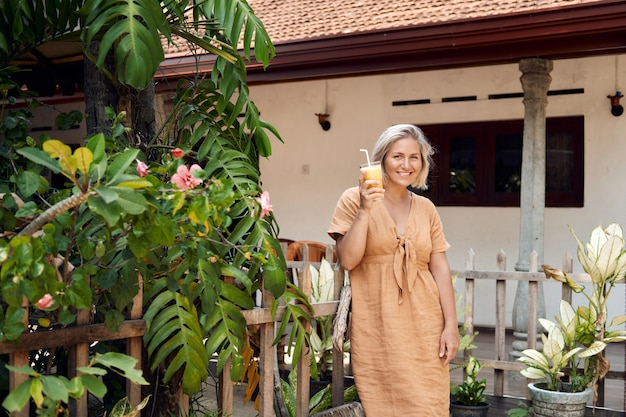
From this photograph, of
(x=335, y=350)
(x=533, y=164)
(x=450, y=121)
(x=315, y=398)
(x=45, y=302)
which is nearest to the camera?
(x=45, y=302)

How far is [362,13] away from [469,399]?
5.47 meters

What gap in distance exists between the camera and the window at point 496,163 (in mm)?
9328

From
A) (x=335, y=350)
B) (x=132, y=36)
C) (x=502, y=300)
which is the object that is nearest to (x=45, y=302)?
(x=132, y=36)

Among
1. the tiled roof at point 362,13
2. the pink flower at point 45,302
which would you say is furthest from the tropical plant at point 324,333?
the tiled roof at point 362,13

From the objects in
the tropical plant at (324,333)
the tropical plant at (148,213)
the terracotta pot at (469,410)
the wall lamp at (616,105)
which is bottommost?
the terracotta pot at (469,410)

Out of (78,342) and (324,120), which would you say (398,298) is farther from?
(324,120)

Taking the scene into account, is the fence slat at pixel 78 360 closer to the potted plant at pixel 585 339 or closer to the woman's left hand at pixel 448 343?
the woman's left hand at pixel 448 343

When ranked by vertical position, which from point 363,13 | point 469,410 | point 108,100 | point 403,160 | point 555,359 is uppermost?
point 363,13

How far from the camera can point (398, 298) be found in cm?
362

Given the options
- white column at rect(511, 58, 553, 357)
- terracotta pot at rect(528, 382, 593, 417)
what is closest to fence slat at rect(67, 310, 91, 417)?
terracotta pot at rect(528, 382, 593, 417)

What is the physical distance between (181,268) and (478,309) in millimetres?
7602

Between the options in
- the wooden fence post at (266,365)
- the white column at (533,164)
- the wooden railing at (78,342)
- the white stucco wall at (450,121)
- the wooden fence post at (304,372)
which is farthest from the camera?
the white stucco wall at (450,121)

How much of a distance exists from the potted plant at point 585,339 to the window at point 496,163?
3943 millimetres

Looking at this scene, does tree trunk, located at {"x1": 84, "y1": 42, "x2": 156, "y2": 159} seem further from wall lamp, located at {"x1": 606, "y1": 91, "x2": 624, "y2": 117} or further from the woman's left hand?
wall lamp, located at {"x1": 606, "y1": 91, "x2": 624, "y2": 117}
